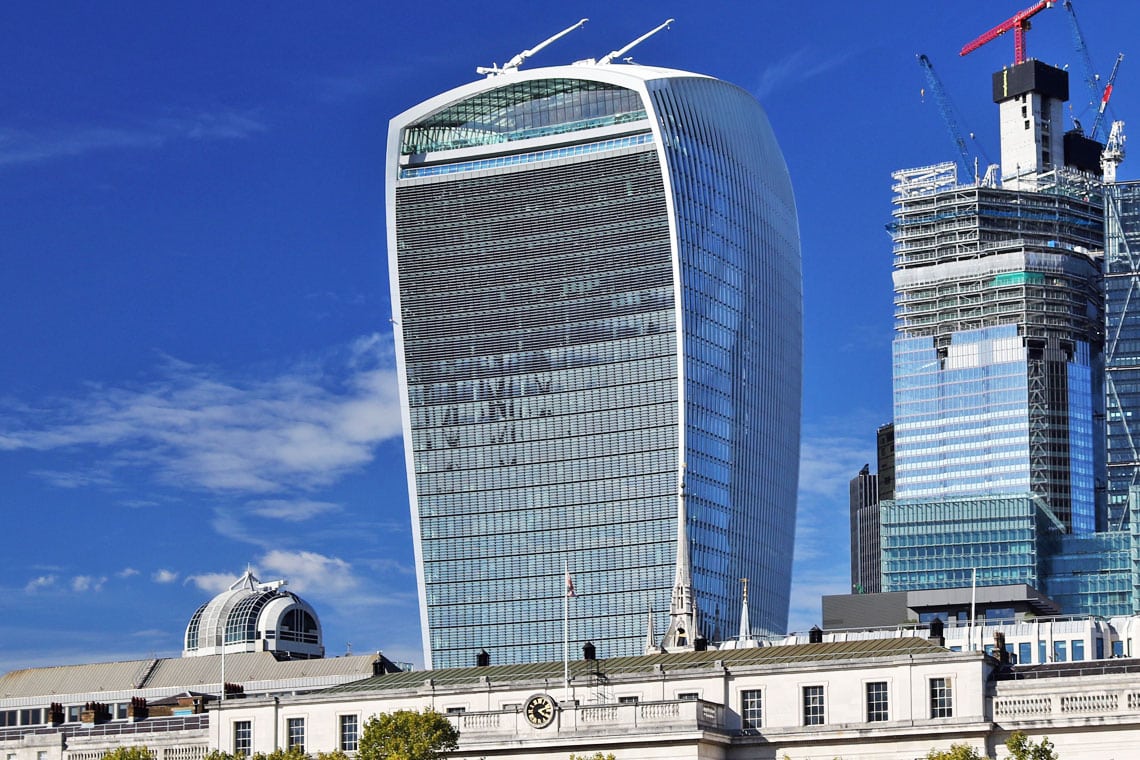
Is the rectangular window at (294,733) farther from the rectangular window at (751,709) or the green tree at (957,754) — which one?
the green tree at (957,754)

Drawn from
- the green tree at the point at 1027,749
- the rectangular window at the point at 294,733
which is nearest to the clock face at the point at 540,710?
the rectangular window at the point at 294,733

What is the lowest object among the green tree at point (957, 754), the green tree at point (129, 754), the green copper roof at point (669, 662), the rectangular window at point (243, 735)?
the green tree at point (957, 754)

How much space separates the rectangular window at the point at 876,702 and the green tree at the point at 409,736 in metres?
29.4

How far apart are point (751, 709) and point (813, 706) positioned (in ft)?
15.0

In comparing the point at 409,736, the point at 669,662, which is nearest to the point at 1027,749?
the point at 669,662

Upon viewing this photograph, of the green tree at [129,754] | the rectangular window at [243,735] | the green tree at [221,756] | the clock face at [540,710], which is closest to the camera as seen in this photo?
the clock face at [540,710]

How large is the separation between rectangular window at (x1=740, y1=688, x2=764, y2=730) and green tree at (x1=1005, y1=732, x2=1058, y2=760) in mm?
20149

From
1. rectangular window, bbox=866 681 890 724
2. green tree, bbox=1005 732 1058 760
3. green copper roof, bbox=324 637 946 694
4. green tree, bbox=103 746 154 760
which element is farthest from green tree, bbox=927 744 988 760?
green tree, bbox=103 746 154 760

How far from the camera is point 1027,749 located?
137125 millimetres

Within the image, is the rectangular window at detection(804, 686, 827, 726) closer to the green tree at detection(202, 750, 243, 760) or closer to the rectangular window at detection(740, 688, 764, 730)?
the rectangular window at detection(740, 688, 764, 730)

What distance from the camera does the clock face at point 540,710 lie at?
6309 inches

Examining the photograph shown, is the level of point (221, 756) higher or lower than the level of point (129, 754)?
lower

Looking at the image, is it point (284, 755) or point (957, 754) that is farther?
point (284, 755)

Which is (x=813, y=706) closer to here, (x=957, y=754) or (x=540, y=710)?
(x=540, y=710)
